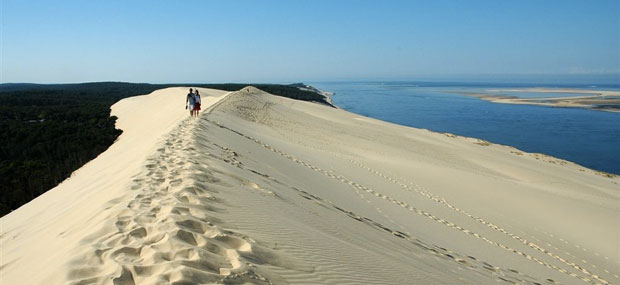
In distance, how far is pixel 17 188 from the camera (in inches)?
435

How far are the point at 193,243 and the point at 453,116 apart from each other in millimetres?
44095

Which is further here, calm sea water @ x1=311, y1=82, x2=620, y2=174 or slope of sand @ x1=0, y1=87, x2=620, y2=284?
calm sea water @ x1=311, y1=82, x2=620, y2=174

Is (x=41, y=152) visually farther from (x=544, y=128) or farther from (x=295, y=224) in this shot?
(x=544, y=128)

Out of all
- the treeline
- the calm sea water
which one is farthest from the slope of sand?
the calm sea water

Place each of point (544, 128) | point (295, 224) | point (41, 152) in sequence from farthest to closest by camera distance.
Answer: point (544, 128)
point (41, 152)
point (295, 224)

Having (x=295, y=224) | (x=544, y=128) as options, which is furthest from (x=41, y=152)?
(x=544, y=128)

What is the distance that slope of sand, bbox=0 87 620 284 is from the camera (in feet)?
10.5

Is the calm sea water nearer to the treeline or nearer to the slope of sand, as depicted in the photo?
the slope of sand

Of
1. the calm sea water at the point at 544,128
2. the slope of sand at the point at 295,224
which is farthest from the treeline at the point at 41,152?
the calm sea water at the point at 544,128

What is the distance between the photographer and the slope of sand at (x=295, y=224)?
3.19 metres

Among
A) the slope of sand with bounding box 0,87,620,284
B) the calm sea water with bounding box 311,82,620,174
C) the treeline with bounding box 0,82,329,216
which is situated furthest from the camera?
the calm sea water with bounding box 311,82,620,174

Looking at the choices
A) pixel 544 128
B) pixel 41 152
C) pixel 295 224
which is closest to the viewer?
pixel 295 224

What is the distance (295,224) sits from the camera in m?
4.74

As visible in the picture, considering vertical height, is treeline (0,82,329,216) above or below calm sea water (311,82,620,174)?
above
